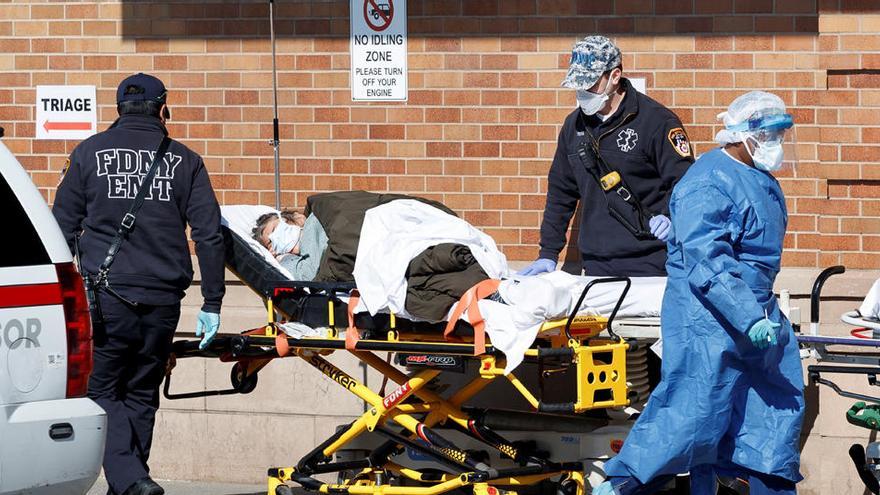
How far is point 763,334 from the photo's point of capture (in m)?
6.06

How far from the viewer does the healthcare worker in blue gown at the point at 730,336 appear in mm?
6254

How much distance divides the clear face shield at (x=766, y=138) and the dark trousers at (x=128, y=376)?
8.47 feet

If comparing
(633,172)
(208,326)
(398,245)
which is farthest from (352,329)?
(633,172)

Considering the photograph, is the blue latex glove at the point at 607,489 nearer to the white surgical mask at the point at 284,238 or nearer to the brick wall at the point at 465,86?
the white surgical mask at the point at 284,238

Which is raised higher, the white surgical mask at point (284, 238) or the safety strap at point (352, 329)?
the white surgical mask at point (284, 238)

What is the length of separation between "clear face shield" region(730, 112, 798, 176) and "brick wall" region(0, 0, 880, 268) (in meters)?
1.72

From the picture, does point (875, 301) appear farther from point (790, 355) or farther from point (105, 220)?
point (105, 220)

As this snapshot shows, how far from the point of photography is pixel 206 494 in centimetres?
843

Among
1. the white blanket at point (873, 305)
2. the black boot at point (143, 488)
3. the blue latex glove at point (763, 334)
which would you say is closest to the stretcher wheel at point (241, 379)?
the black boot at point (143, 488)

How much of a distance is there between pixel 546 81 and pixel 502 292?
219 cm

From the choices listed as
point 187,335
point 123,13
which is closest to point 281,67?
point 123,13

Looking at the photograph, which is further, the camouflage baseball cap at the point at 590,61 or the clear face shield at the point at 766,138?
the camouflage baseball cap at the point at 590,61

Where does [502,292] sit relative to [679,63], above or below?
below

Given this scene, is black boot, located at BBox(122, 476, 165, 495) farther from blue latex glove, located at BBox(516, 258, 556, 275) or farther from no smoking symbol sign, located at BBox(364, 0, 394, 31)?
no smoking symbol sign, located at BBox(364, 0, 394, 31)
